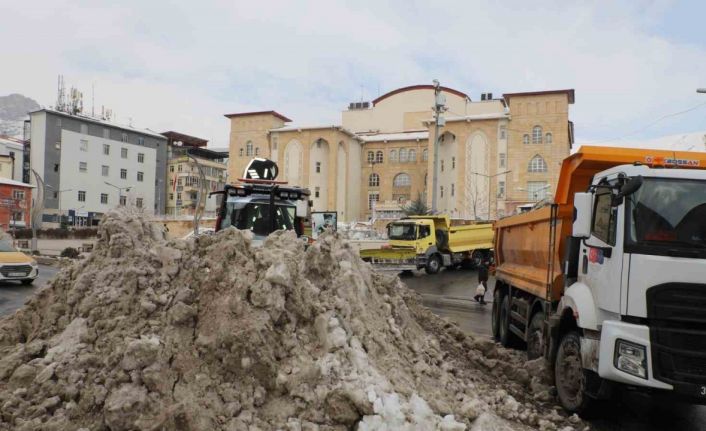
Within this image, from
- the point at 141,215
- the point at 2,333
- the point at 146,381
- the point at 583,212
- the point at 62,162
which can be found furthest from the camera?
the point at 62,162

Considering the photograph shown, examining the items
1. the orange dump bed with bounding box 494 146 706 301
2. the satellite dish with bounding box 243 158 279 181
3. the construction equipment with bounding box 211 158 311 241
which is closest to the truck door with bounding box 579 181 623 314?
the orange dump bed with bounding box 494 146 706 301

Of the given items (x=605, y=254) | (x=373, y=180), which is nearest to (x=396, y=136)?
(x=373, y=180)

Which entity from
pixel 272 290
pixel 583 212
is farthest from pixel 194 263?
pixel 583 212

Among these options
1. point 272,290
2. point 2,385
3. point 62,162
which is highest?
point 62,162

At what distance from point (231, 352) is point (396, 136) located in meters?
72.9

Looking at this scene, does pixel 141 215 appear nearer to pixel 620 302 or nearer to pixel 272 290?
pixel 272 290

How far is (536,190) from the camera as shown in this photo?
6291 cm

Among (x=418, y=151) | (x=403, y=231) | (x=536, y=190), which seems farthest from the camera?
(x=418, y=151)

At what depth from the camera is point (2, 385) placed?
520 cm

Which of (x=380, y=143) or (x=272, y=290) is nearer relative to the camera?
(x=272, y=290)

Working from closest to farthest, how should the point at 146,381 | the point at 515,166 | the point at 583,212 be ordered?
1. the point at 146,381
2. the point at 583,212
3. the point at 515,166

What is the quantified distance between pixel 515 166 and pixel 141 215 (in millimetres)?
60916

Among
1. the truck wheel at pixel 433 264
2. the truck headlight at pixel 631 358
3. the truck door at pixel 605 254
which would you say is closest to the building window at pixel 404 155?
the truck wheel at pixel 433 264

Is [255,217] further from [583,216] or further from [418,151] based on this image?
[418,151]
